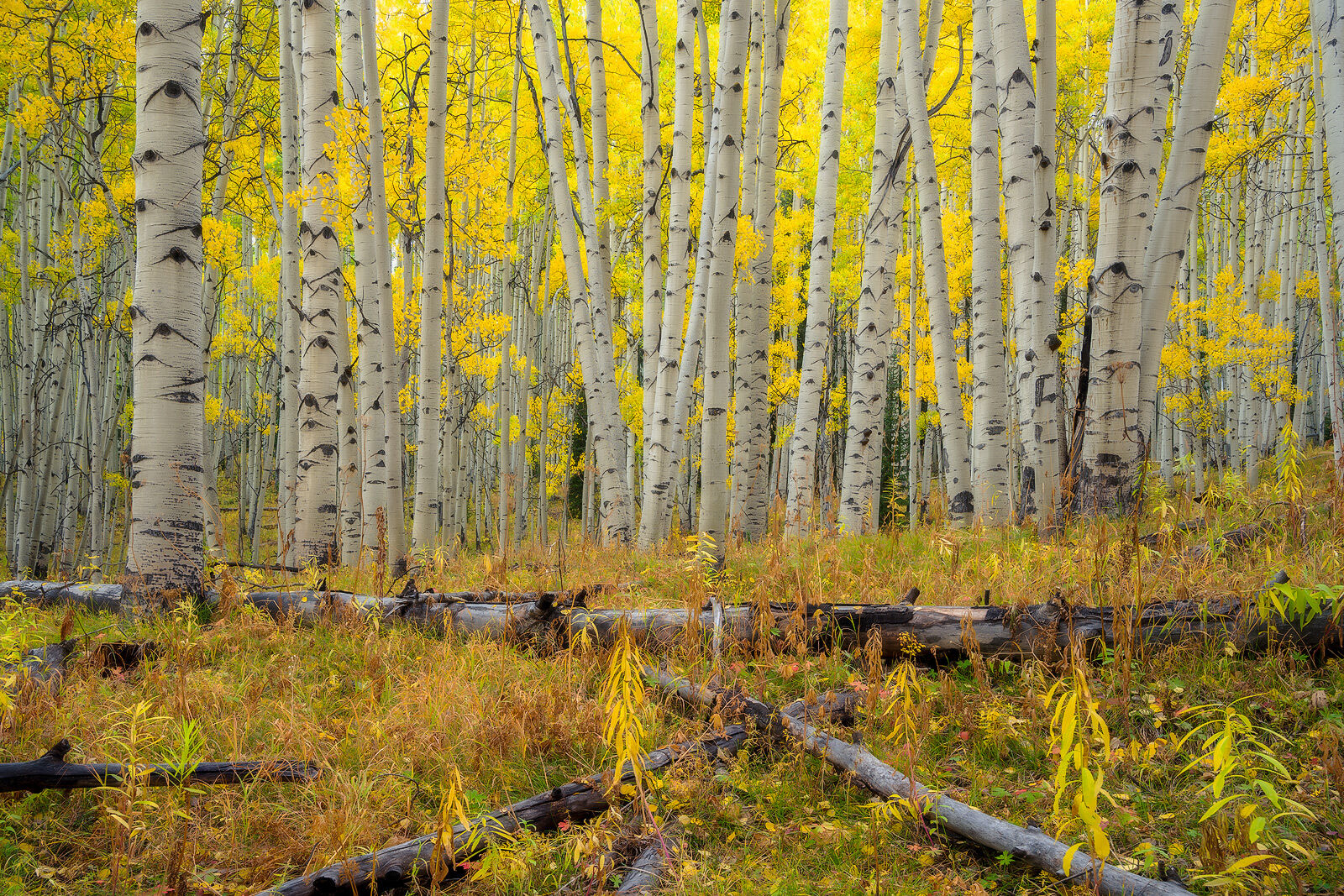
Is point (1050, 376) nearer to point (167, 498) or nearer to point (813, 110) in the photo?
point (167, 498)

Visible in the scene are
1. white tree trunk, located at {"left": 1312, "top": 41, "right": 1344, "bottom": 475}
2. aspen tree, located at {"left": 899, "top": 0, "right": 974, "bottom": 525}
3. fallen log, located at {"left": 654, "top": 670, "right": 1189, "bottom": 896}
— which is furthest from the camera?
white tree trunk, located at {"left": 1312, "top": 41, "right": 1344, "bottom": 475}

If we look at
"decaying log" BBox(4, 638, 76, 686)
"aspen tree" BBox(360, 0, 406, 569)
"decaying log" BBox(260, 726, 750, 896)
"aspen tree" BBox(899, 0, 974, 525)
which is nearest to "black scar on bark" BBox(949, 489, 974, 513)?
"aspen tree" BBox(899, 0, 974, 525)

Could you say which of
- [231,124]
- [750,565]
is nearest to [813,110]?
[231,124]

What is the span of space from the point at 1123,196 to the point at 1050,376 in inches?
53.1

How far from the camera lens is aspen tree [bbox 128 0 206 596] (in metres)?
3.46

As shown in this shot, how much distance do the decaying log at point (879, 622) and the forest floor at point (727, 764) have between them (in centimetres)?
8

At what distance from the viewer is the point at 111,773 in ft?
6.64

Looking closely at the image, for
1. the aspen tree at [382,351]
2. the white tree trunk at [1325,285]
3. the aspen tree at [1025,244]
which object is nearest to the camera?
the aspen tree at [1025,244]

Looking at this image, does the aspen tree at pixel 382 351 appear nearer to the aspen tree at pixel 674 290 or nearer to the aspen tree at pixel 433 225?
the aspen tree at pixel 433 225

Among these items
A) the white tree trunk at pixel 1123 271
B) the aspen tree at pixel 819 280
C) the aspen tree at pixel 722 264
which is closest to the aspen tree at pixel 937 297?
the aspen tree at pixel 819 280

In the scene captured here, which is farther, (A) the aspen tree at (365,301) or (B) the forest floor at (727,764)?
(A) the aspen tree at (365,301)

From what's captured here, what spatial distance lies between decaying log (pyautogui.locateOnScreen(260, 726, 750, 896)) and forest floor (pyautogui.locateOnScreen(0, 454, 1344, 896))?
0.23 ft

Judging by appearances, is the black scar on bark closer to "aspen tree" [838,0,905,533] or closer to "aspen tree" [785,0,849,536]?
"aspen tree" [838,0,905,533]

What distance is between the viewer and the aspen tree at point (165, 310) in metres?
3.46
